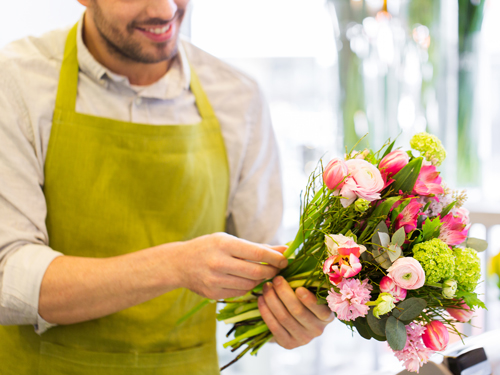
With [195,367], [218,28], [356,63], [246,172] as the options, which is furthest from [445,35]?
[195,367]

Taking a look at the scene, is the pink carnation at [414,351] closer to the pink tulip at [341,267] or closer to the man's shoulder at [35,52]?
the pink tulip at [341,267]

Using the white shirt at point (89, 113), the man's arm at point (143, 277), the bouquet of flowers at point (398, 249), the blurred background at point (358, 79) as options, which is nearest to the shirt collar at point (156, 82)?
the white shirt at point (89, 113)

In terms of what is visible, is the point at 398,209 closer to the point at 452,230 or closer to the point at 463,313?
the point at 452,230

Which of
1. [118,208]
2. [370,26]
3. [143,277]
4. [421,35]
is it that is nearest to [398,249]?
[143,277]

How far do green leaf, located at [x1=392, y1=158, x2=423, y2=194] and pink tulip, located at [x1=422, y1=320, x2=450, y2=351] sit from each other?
0.78ft

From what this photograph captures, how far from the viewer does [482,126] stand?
2.74 m

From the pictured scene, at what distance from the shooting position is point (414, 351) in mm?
775

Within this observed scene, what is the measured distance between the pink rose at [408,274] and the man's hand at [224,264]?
0.30m

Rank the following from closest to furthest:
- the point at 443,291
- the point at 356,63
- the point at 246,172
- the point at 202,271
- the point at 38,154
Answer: the point at 443,291, the point at 202,271, the point at 38,154, the point at 246,172, the point at 356,63

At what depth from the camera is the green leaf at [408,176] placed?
0.81 metres

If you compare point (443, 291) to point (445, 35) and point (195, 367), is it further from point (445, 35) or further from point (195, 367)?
point (445, 35)

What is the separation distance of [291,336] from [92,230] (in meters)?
0.53

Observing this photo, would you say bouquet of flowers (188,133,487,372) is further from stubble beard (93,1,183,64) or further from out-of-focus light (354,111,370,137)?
out-of-focus light (354,111,370,137)

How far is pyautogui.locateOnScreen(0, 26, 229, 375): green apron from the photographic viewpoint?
43.2 inches
